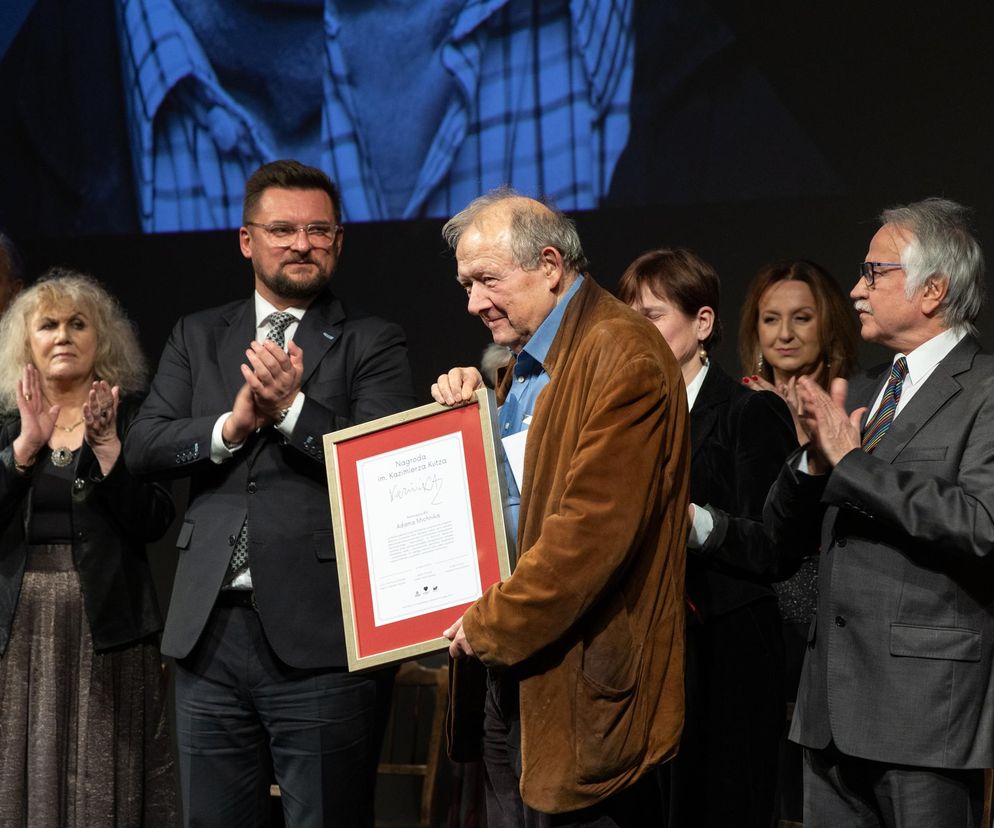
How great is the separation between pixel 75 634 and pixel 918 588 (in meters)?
2.40

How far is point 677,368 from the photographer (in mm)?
2408

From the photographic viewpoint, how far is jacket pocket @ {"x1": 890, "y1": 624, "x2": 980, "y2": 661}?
2.47m

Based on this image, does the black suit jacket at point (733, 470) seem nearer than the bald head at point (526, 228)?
No

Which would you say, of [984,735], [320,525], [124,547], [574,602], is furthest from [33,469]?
[984,735]

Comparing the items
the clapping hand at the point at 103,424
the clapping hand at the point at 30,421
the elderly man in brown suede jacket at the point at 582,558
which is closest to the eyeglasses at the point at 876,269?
the elderly man in brown suede jacket at the point at 582,558

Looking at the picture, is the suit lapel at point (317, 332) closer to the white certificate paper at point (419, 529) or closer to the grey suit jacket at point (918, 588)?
the white certificate paper at point (419, 529)

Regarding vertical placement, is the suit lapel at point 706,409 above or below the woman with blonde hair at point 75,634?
above

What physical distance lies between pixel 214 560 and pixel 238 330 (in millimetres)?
613

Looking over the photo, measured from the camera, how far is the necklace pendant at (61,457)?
378 cm

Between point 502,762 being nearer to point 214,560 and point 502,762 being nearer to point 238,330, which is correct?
Result: point 214,560

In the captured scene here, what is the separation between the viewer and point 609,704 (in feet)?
7.45

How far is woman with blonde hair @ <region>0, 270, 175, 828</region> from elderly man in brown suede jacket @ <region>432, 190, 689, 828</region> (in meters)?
1.55
